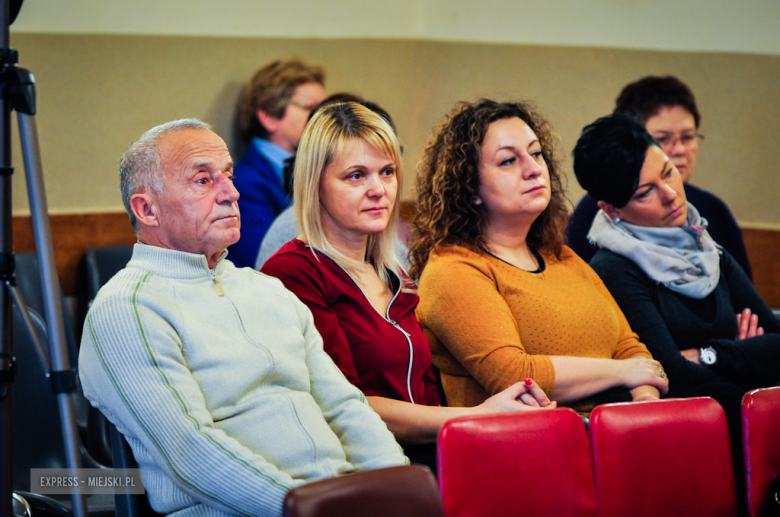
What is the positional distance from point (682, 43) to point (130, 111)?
2739 millimetres

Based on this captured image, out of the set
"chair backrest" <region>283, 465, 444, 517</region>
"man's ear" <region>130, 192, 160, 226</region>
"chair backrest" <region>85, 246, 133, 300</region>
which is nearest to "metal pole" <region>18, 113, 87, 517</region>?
"man's ear" <region>130, 192, 160, 226</region>

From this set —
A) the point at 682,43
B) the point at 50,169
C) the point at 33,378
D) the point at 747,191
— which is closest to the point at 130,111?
the point at 50,169

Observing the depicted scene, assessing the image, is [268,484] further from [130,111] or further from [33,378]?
[130,111]

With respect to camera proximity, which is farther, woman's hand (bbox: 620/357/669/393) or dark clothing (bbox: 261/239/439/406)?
woman's hand (bbox: 620/357/669/393)

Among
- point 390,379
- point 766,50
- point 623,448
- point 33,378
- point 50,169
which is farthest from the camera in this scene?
point 766,50

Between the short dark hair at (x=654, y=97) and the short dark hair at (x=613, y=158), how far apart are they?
65 cm

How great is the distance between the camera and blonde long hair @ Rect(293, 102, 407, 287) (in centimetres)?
171

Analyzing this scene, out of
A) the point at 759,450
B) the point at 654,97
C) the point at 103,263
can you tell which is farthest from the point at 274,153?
the point at 759,450

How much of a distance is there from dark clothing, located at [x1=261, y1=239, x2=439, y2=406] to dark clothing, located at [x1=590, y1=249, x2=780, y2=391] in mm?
698

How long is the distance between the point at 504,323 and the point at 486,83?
2333mm

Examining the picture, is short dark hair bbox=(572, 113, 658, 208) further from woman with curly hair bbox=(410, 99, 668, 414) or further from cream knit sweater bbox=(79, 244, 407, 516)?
cream knit sweater bbox=(79, 244, 407, 516)

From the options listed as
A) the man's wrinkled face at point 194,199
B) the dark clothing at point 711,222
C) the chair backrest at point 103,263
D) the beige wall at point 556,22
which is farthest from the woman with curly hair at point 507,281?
the beige wall at point 556,22

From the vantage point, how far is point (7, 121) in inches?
49.9

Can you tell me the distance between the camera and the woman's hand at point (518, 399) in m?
1.58
